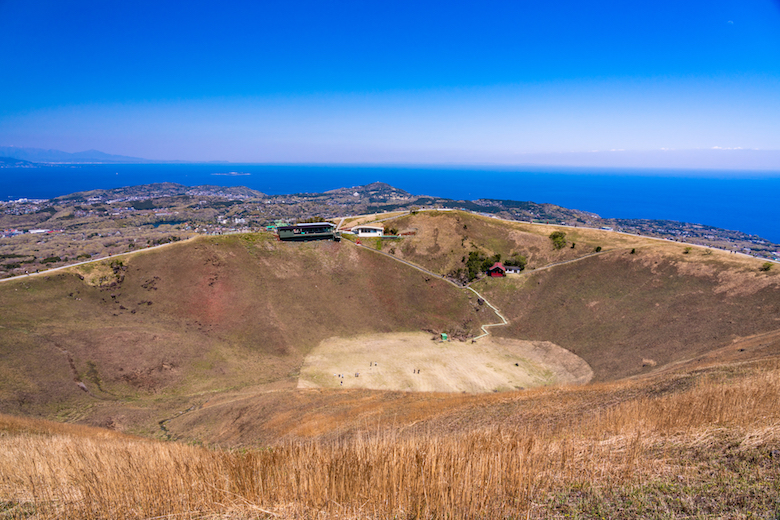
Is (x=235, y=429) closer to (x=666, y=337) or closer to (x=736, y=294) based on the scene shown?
(x=666, y=337)

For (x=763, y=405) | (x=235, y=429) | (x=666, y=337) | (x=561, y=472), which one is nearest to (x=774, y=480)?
(x=561, y=472)

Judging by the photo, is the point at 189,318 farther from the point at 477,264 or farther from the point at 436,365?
the point at 477,264

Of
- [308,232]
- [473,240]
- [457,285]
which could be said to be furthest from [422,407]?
[473,240]

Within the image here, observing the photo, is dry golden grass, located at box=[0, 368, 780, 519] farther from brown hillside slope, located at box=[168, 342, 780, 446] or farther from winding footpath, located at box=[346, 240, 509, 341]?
winding footpath, located at box=[346, 240, 509, 341]

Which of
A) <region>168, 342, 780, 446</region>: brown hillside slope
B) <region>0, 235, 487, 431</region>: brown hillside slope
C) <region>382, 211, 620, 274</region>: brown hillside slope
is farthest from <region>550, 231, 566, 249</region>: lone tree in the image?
<region>168, 342, 780, 446</region>: brown hillside slope

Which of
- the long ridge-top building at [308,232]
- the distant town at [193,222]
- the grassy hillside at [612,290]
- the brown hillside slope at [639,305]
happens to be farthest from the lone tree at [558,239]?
the distant town at [193,222]

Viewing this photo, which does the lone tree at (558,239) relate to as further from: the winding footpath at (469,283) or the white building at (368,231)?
the white building at (368,231)

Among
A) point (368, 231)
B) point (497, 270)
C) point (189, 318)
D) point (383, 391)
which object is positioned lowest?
point (383, 391)
